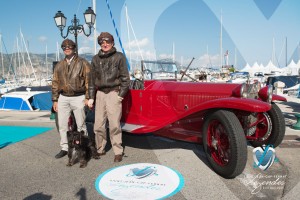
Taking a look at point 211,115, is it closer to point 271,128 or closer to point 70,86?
point 271,128

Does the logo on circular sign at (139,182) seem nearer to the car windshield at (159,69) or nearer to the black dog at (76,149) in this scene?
the black dog at (76,149)

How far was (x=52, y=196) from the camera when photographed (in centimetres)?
265

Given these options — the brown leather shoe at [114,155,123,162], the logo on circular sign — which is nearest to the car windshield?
the brown leather shoe at [114,155,123,162]

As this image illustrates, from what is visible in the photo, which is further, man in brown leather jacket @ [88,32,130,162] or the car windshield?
the car windshield

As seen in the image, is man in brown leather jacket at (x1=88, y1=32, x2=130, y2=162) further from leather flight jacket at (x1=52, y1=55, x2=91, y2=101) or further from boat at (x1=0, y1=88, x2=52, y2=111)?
boat at (x1=0, y1=88, x2=52, y2=111)

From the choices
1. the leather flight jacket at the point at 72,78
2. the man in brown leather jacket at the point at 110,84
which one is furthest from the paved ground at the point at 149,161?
the leather flight jacket at the point at 72,78

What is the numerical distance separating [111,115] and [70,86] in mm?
761

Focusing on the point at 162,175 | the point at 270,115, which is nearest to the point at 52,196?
the point at 162,175

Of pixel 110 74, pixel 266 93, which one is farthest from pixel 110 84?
pixel 266 93

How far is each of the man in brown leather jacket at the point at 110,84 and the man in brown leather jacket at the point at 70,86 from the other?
18 centimetres

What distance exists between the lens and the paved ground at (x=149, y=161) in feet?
8.73

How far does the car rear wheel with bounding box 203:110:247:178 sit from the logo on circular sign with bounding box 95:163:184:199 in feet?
1.74

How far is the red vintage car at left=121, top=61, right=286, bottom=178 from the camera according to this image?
2.88 metres

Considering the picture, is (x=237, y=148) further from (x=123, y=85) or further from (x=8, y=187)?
(x=8, y=187)
